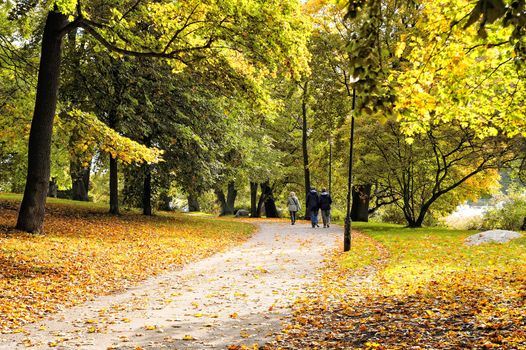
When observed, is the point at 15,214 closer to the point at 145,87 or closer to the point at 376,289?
the point at 145,87

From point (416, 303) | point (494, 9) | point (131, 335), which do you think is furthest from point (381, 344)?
point (494, 9)

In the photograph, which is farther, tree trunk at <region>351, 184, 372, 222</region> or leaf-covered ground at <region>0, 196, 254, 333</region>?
tree trunk at <region>351, 184, 372, 222</region>

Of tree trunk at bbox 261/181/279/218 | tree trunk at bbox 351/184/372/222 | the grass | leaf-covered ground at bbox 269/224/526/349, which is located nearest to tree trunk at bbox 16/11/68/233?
leaf-covered ground at bbox 269/224/526/349

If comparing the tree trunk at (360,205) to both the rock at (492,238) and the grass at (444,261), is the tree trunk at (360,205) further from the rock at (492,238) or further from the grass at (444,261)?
the rock at (492,238)

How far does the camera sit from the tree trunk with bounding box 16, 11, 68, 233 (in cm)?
1288

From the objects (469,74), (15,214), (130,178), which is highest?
(469,74)

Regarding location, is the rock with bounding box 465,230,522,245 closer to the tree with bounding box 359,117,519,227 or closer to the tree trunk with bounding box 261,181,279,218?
the tree with bounding box 359,117,519,227

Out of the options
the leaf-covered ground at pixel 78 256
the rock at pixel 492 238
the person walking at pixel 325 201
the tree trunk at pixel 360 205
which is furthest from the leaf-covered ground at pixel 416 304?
the tree trunk at pixel 360 205

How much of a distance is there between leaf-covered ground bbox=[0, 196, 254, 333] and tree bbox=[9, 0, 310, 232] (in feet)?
5.98

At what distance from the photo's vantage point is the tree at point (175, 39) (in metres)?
11.6

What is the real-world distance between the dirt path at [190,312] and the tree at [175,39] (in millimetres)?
5271

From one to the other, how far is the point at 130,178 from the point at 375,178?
1290 cm

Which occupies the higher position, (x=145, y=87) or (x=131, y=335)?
(x=145, y=87)

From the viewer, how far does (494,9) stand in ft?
9.30
